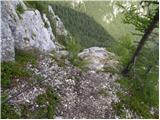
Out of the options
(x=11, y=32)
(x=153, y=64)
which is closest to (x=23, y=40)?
(x=11, y=32)

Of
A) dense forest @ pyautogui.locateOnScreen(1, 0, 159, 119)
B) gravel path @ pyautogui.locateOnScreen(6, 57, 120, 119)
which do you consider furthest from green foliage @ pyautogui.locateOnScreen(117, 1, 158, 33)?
gravel path @ pyautogui.locateOnScreen(6, 57, 120, 119)

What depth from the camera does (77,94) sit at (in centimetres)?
2353

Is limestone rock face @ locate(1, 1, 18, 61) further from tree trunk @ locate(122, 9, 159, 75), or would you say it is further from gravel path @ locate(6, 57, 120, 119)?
tree trunk @ locate(122, 9, 159, 75)

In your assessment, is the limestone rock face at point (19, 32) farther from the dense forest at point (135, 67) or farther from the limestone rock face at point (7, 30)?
the dense forest at point (135, 67)

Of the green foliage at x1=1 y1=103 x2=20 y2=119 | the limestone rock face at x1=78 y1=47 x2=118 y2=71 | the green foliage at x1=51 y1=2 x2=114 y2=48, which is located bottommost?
the green foliage at x1=1 y1=103 x2=20 y2=119

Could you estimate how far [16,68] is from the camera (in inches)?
909

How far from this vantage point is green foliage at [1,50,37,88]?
839 inches

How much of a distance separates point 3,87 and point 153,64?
47.0ft

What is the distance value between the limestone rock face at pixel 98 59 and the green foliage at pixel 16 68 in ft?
23.9

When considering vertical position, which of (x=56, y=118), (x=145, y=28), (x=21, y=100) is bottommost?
(x=56, y=118)

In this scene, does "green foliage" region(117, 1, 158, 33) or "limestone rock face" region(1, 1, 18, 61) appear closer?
"green foliage" region(117, 1, 158, 33)

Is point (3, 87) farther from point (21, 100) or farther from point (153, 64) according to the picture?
point (153, 64)

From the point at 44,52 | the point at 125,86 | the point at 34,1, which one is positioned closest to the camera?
the point at 125,86

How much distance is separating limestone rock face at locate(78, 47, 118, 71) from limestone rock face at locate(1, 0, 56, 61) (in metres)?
4.92
